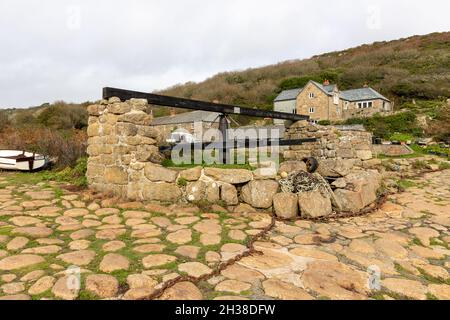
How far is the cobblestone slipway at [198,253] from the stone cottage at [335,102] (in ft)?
93.1

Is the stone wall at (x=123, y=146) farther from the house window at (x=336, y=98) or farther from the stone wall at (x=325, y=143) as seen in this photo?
the house window at (x=336, y=98)

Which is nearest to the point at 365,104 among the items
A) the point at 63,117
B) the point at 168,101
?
the point at 63,117

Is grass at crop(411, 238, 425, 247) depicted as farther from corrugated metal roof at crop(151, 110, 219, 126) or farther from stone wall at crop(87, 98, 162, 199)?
corrugated metal roof at crop(151, 110, 219, 126)

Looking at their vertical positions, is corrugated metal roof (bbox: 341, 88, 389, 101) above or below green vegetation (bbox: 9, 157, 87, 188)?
above

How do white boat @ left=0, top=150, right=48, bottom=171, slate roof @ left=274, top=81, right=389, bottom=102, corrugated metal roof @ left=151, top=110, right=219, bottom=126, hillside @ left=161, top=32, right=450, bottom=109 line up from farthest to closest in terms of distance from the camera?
1. hillside @ left=161, top=32, right=450, bottom=109
2. slate roof @ left=274, top=81, right=389, bottom=102
3. corrugated metal roof @ left=151, top=110, right=219, bottom=126
4. white boat @ left=0, top=150, right=48, bottom=171

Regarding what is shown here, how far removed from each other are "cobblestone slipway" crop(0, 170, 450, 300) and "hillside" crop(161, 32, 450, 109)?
117 ft

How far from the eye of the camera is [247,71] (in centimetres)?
5450

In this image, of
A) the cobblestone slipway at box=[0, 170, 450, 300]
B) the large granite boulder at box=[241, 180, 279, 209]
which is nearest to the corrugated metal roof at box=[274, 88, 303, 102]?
the cobblestone slipway at box=[0, 170, 450, 300]

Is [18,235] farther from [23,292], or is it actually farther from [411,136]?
[411,136]

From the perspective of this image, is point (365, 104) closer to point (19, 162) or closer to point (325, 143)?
point (325, 143)

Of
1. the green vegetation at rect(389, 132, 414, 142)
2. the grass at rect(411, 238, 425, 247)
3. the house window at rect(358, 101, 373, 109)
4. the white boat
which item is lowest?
the grass at rect(411, 238, 425, 247)

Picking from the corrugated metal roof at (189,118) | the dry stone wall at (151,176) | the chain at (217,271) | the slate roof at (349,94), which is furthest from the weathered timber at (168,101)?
the slate roof at (349,94)

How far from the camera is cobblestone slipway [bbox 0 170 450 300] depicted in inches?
88.9

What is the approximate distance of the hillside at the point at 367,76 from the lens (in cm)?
3453
